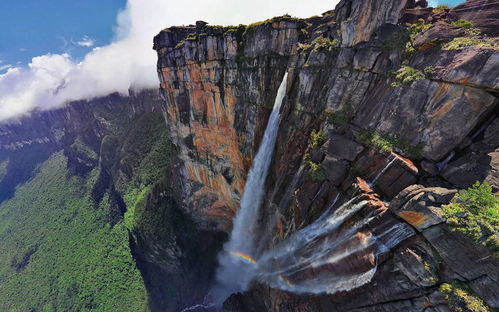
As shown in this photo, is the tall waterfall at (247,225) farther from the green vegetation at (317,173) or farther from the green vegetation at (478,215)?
the green vegetation at (478,215)

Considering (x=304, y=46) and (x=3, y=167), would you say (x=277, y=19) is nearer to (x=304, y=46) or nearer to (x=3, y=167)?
(x=304, y=46)

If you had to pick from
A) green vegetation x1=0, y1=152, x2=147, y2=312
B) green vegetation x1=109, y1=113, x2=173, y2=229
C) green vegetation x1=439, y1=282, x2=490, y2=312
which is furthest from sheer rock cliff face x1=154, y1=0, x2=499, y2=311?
green vegetation x1=0, y1=152, x2=147, y2=312

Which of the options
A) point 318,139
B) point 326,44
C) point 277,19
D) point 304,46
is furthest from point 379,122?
point 277,19

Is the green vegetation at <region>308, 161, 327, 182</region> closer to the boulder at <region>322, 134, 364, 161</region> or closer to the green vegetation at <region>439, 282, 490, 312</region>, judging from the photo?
the boulder at <region>322, 134, 364, 161</region>

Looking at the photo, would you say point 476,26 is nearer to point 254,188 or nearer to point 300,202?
point 300,202

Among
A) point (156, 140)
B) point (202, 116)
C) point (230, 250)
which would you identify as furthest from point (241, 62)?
point (156, 140)

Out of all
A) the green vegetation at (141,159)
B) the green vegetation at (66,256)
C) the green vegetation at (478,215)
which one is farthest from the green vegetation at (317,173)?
the green vegetation at (66,256)
